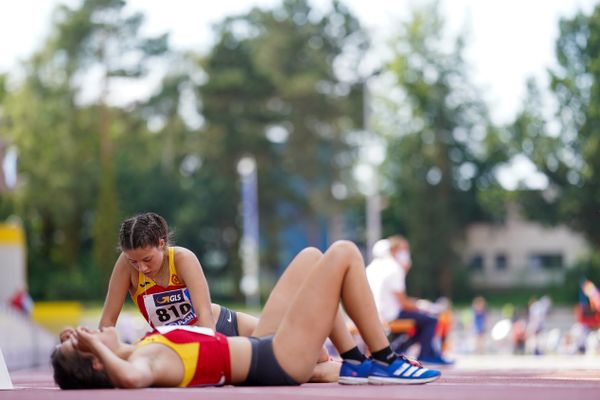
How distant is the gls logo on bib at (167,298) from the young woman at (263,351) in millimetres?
918

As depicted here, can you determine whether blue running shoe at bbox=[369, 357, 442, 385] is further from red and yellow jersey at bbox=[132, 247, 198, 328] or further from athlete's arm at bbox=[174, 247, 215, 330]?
red and yellow jersey at bbox=[132, 247, 198, 328]

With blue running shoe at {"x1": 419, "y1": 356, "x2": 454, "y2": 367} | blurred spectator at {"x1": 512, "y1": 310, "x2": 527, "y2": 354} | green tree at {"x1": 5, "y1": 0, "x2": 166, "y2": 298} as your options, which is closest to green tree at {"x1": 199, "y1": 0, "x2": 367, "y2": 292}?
green tree at {"x1": 5, "y1": 0, "x2": 166, "y2": 298}

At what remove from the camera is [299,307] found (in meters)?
7.15

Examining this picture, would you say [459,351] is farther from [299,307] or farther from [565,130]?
[565,130]

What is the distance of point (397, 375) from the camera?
7449 mm

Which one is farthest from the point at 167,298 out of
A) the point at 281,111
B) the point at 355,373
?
the point at 281,111

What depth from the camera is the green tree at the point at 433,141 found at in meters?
68.2

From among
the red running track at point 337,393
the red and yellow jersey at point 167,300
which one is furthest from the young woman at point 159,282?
the red running track at point 337,393

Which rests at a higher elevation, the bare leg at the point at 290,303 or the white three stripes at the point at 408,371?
the bare leg at the point at 290,303

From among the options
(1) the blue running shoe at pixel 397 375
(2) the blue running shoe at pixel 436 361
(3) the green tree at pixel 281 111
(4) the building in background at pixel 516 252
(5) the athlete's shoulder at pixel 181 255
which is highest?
(3) the green tree at pixel 281 111

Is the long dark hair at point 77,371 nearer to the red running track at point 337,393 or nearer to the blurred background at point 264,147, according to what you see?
the red running track at point 337,393

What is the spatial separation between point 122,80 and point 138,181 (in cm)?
641

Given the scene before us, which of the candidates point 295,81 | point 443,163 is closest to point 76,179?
point 295,81

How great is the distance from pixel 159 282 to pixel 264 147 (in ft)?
212
